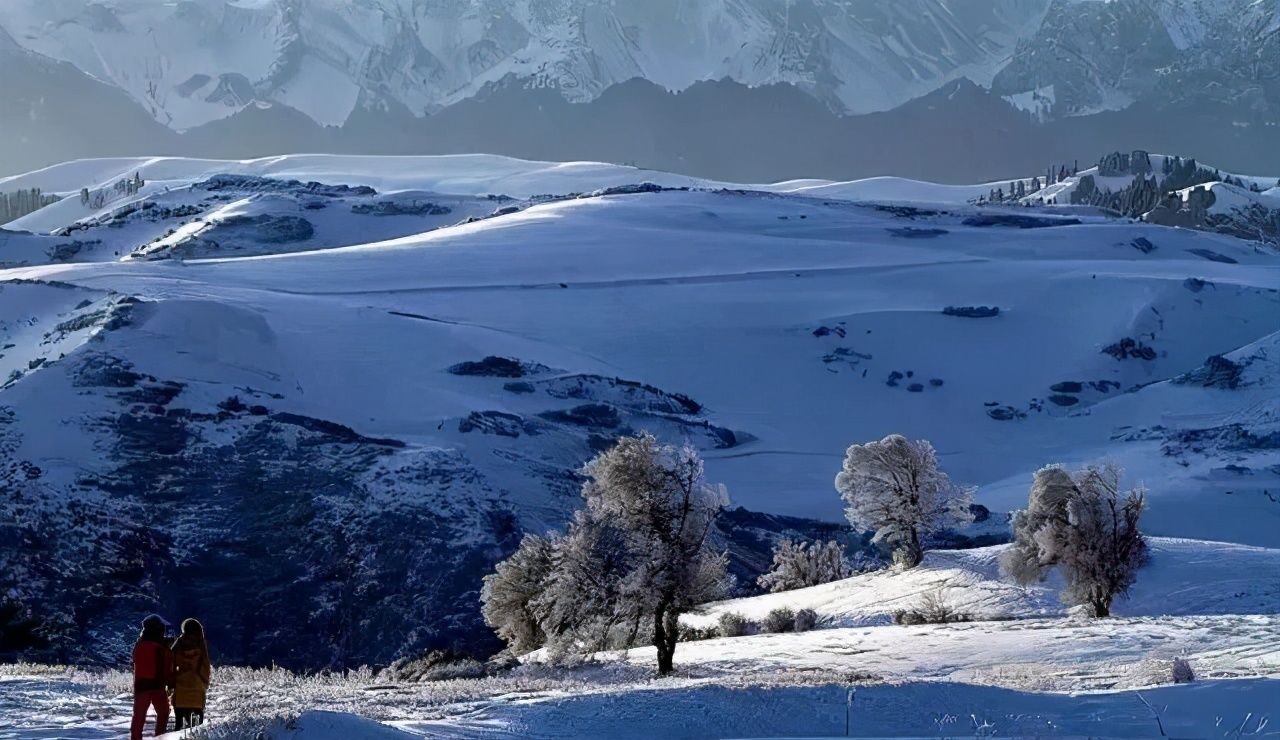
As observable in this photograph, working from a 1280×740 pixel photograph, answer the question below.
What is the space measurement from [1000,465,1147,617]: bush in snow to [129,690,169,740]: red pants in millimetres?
26662

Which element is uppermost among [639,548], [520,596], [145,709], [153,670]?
[639,548]

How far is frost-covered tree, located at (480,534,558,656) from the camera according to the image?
4081 cm

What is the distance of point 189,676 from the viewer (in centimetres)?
1827

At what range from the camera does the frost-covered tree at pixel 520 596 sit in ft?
134

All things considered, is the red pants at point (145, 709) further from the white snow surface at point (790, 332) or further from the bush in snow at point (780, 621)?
the white snow surface at point (790, 332)

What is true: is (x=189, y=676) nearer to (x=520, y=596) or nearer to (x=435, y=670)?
(x=435, y=670)

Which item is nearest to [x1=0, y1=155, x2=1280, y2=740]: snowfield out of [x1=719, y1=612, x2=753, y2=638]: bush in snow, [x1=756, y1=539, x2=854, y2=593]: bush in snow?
[x1=719, y1=612, x2=753, y2=638]: bush in snow

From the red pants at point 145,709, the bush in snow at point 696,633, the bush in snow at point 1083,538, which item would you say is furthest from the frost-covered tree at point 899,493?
the red pants at point 145,709

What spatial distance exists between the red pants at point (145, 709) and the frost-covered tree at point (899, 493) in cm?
3934

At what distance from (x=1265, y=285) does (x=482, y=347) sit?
240 feet

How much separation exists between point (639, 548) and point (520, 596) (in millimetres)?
9263

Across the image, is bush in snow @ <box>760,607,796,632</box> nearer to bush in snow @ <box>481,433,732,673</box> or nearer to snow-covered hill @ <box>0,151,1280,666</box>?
bush in snow @ <box>481,433,732,673</box>

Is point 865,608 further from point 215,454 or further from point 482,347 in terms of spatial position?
point 482,347

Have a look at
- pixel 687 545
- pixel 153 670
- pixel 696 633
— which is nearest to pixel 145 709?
pixel 153 670
